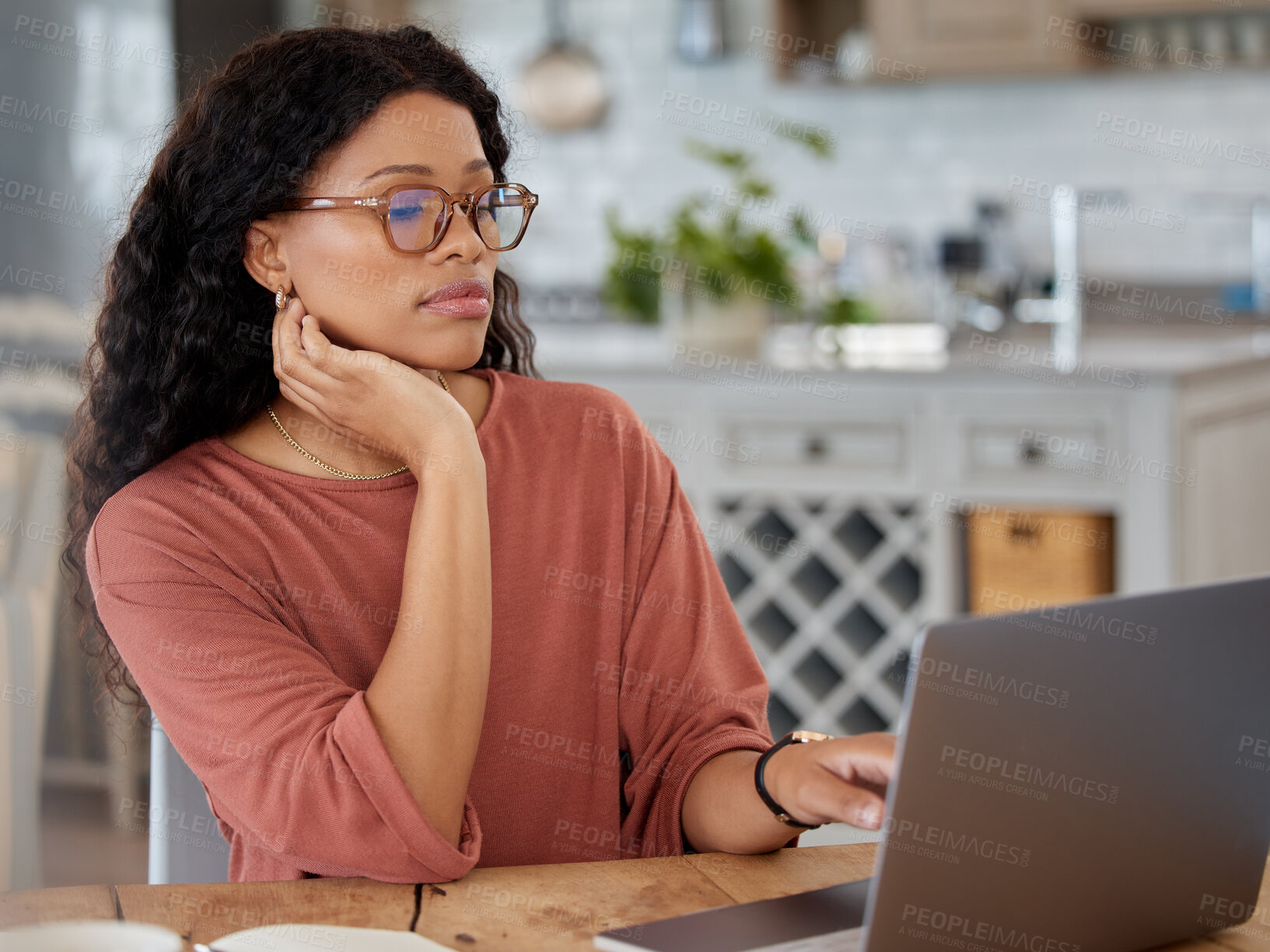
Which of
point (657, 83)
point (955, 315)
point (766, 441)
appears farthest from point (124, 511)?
point (657, 83)

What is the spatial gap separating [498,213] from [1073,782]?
0.73 m

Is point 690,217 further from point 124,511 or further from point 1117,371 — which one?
point 124,511

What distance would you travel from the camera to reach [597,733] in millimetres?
1313

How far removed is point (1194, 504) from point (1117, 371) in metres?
0.29

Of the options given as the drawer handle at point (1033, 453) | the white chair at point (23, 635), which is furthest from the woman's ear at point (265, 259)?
the drawer handle at point (1033, 453)

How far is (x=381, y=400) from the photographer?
3.88 ft

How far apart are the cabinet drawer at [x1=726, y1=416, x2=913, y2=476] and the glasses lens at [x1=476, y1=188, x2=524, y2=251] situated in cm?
163

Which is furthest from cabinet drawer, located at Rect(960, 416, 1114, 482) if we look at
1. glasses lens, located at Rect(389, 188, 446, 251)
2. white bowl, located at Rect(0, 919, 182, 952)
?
white bowl, located at Rect(0, 919, 182, 952)

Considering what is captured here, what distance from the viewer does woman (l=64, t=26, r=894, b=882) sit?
1.05 m

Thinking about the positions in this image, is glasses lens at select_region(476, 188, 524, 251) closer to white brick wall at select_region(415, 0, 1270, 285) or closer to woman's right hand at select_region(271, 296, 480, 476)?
woman's right hand at select_region(271, 296, 480, 476)

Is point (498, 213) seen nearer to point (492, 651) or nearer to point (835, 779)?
point (492, 651)

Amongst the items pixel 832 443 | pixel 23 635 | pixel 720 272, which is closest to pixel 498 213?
pixel 23 635

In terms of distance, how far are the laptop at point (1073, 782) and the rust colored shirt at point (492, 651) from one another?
0.30m

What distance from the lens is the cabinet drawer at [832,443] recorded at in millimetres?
2789
